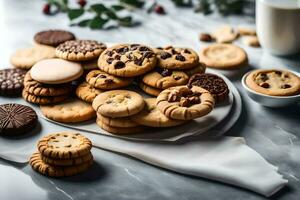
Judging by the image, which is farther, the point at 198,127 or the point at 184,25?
the point at 184,25

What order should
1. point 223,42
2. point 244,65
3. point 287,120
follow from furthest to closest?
1. point 223,42
2. point 244,65
3. point 287,120

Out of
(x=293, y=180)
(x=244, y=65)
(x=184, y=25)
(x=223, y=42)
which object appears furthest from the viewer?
(x=184, y=25)

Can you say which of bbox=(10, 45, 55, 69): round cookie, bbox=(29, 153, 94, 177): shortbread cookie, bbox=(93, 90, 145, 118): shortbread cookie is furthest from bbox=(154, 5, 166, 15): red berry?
bbox=(29, 153, 94, 177): shortbread cookie

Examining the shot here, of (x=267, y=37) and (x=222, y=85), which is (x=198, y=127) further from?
(x=267, y=37)

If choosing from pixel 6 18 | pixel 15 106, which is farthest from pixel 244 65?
pixel 6 18

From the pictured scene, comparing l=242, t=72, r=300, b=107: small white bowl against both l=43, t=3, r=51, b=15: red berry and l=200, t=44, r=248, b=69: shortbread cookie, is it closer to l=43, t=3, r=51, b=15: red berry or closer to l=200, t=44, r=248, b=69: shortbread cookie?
l=200, t=44, r=248, b=69: shortbread cookie

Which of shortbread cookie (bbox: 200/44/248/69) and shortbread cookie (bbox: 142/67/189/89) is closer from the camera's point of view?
shortbread cookie (bbox: 142/67/189/89)

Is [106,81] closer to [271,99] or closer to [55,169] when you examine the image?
[55,169]
